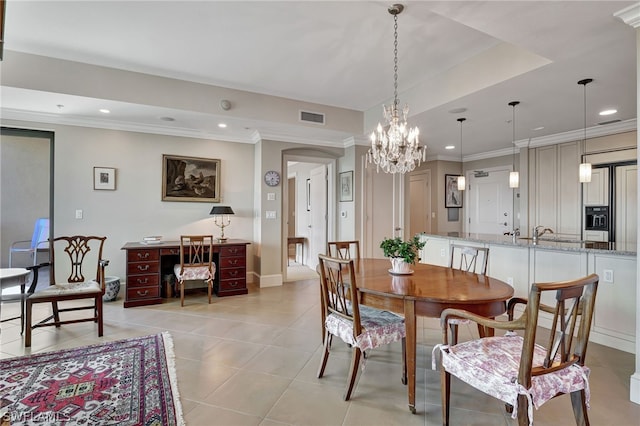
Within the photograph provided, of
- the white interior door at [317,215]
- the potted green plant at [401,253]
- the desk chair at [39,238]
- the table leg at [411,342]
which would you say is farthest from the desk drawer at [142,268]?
the table leg at [411,342]

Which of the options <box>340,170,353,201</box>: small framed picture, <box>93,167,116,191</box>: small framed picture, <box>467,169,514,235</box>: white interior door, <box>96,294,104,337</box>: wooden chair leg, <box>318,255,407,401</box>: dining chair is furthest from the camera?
<box>467,169,514,235</box>: white interior door

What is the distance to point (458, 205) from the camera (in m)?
7.29

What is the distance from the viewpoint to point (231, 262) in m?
4.46

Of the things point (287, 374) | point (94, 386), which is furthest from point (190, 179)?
point (287, 374)

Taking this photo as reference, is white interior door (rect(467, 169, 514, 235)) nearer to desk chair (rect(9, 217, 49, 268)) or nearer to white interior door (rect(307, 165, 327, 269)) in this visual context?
Result: white interior door (rect(307, 165, 327, 269))

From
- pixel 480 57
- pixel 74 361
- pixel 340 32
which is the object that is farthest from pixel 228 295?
pixel 480 57

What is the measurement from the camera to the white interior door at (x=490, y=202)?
632 centimetres

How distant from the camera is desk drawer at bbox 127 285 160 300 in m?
3.87

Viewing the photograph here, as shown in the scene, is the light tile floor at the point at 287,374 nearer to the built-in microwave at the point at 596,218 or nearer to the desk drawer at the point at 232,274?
the desk drawer at the point at 232,274

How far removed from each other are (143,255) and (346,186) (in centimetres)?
333

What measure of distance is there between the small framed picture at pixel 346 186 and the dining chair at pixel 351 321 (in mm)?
3187

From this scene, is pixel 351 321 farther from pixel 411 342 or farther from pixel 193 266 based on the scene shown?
pixel 193 266

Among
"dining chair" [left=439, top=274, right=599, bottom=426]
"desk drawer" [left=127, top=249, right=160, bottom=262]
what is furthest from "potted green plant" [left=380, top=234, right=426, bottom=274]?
"desk drawer" [left=127, top=249, right=160, bottom=262]

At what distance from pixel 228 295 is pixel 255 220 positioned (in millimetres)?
1361
